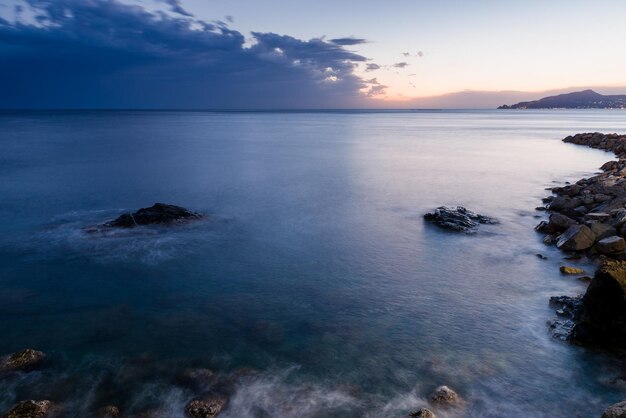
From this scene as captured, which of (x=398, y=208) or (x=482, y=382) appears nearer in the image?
(x=482, y=382)

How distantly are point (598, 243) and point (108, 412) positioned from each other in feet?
55.7

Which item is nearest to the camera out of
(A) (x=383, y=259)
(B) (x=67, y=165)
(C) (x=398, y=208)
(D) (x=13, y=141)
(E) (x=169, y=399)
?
(E) (x=169, y=399)

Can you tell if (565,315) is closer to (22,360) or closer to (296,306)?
(296,306)

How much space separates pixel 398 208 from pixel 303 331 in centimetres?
1552

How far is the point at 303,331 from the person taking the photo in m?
11.8

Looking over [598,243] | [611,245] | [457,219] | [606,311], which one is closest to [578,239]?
[598,243]

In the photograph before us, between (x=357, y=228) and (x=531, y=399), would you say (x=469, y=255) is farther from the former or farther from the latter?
(x=531, y=399)

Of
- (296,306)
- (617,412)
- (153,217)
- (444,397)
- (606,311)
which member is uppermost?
(617,412)

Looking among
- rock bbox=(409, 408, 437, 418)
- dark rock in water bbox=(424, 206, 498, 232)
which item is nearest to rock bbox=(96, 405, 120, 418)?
rock bbox=(409, 408, 437, 418)

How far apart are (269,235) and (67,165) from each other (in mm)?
31191

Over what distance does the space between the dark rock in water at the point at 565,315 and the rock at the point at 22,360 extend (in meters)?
12.9

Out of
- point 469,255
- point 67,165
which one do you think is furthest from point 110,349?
point 67,165

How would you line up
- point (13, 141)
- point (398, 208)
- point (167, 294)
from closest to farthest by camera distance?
point (167, 294) → point (398, 208) → point (13, 141)

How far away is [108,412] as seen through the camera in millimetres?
8547
